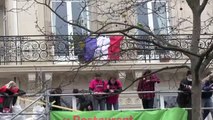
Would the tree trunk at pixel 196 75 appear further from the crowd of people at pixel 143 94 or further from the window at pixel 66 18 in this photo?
the window at pixel 66 18

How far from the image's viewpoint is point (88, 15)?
24.7 meters

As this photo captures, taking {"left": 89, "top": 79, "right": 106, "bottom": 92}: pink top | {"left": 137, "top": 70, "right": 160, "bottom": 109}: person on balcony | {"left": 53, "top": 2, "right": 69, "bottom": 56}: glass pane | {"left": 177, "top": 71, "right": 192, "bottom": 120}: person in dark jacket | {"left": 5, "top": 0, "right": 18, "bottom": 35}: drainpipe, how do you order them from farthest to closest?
1. {"left": 5, "top": 0, "right": 18, "bottom": 35}: drainpipe
2. {"left": 53, "top": 2, "right": 69, "bottom": 56}: glass pane
3. {"left": 89, "top": 79, "right": 106, "bottom": 92}: pink top
4. {"left": 137, "top": 70, "right": 160, "bottom": 109}: person on balcony
5. {"left": 177, "top": 71, "right": 192, "bottom": 120}: person in dark jacket

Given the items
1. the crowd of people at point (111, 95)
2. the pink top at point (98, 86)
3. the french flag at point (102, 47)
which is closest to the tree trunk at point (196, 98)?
the french flag at point (102, 47)

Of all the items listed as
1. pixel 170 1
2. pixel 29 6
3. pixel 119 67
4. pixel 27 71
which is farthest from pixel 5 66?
pixel 170 1

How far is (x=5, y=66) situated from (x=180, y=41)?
19.5 feet

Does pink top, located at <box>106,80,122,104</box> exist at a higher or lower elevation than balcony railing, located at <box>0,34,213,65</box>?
lower

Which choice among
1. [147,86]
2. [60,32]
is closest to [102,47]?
[147,86]

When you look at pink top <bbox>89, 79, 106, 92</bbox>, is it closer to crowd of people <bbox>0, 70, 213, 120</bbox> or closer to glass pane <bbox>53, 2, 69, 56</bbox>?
crowd of people <bbox>0, 70, 213, 120</bbox>

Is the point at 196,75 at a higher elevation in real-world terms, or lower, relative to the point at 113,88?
higher

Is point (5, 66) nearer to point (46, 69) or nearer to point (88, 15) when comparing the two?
point (46, 69)

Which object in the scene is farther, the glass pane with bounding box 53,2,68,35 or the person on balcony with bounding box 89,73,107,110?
the glass pane with bounding box 53,2,68,35

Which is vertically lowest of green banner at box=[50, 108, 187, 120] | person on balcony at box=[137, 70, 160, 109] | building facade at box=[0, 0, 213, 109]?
green banner at box=[50, 108, 187, 120]

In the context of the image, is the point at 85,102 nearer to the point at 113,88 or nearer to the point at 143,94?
the point at 113,88

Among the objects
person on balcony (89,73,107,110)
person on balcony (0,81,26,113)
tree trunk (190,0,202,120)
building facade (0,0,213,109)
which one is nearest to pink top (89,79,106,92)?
person on balcony (89,73,107,110)
